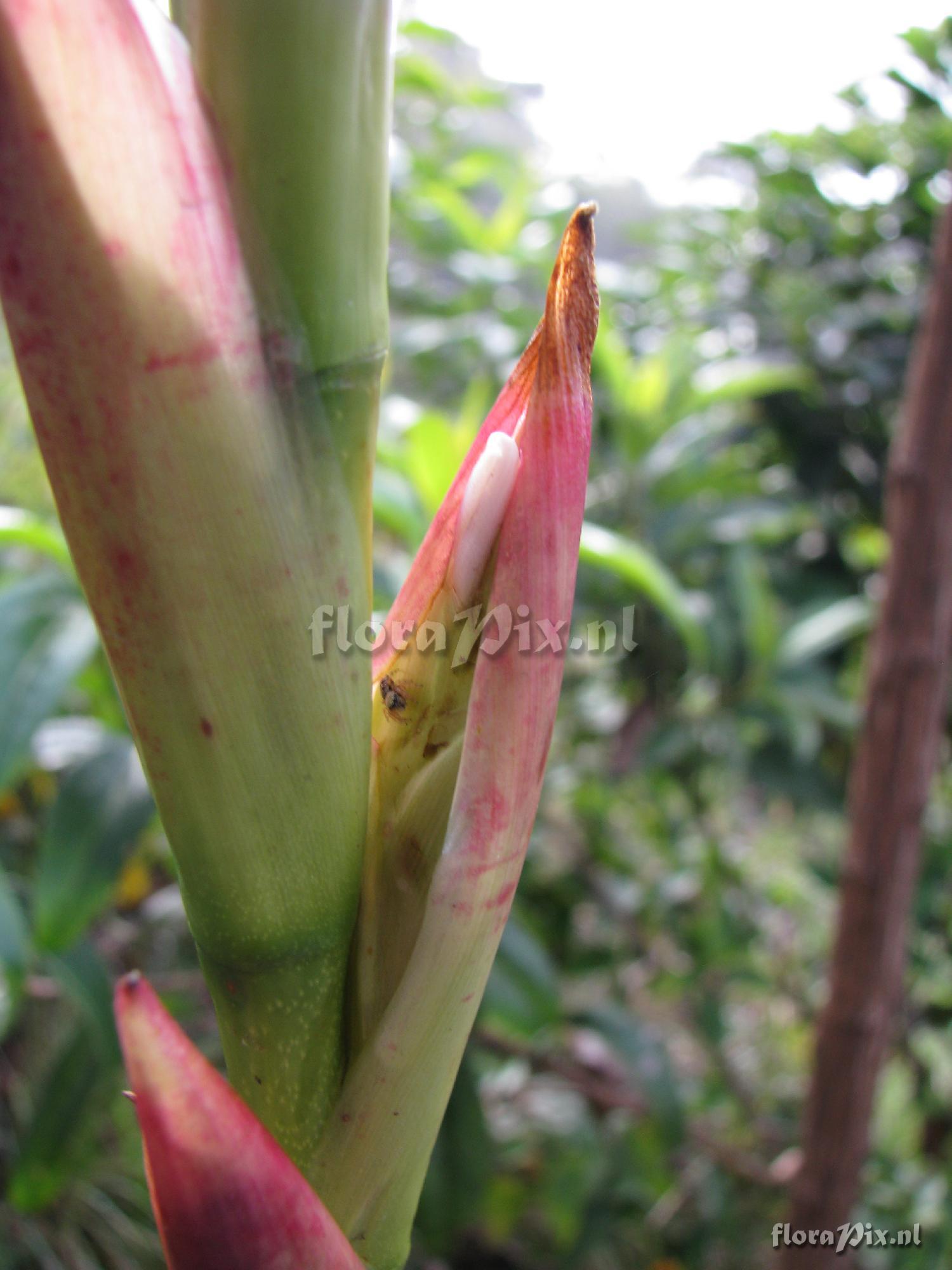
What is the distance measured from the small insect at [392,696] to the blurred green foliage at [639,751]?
35 cm

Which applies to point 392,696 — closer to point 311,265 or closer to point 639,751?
Result: point 311,265

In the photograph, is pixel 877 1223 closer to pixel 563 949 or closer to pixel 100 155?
pixel 563 949

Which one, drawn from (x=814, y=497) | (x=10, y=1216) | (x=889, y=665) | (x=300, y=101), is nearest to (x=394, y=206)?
(x=814, y=497)

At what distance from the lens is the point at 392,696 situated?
192 millimetres

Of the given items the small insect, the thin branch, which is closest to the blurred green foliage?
the thin branch

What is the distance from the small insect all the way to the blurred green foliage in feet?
1.16

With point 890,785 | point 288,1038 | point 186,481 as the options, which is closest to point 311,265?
point 186,481

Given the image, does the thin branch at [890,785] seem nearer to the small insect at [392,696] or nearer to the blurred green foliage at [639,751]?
the blurred green foliage at [639,751]

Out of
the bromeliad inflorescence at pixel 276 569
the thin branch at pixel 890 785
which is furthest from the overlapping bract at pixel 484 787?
the thin branch at pixel 890 785

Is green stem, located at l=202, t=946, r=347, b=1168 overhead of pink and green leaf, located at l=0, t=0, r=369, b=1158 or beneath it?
beneath

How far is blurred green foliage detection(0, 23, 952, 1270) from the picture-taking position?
24.7 inches

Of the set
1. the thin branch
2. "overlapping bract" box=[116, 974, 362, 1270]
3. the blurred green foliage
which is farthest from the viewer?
the blurred green foliage

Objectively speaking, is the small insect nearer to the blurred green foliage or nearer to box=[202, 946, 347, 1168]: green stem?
box=[202, 946, 347, 1168]: green stem

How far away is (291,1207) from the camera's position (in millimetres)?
154
